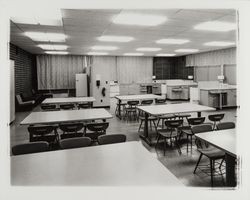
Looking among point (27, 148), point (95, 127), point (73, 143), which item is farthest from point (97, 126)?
point (27, 148)

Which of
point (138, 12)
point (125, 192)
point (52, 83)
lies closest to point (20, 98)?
point (52, 83)

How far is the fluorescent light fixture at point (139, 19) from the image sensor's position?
481 centimetres

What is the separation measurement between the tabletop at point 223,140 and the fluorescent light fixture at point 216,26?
3351mm

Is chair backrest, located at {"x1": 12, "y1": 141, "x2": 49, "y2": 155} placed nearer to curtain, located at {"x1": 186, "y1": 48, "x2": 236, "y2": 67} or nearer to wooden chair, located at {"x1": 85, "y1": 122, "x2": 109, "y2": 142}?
wooden chair, located at {"x1": 85, "y1": 122, "x2": 109, "y2": 142}

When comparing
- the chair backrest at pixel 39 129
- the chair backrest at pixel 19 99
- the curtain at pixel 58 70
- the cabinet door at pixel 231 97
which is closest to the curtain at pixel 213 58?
the cabinet door at pixel 231 97

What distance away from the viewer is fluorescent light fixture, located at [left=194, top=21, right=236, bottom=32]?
5602 mm

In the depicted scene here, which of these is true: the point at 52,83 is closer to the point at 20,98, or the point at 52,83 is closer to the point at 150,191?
the point at 20,98

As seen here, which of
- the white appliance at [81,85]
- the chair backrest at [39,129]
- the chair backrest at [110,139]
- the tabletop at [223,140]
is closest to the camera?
the tabletop at [223,140]

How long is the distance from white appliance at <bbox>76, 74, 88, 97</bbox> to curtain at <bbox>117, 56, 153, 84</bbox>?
3.28m

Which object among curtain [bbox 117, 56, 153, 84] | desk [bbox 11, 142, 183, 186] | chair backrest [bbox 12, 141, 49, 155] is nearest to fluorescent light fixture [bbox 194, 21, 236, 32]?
desk [bbox 11, 142, 183, 186]

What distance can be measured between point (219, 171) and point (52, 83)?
11.9 metres

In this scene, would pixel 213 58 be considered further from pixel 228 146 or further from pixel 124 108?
pixel 228 146

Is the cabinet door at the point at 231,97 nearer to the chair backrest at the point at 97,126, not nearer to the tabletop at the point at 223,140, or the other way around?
the tabletop at the point at 223,140

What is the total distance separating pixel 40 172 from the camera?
2148 mm
